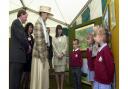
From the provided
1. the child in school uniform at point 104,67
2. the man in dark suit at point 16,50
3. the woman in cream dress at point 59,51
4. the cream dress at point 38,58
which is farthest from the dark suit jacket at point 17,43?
the woman in cream dress at point 59,51

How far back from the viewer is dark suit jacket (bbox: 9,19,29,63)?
4207 mm

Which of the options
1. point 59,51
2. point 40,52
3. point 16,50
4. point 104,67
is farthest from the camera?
point 59,51

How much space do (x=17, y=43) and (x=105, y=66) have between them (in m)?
1.71

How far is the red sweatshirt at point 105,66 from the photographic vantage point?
9.61 feet

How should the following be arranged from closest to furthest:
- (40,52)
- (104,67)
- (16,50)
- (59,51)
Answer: (104,67) → (16,50) → (40,52) → (59,51)

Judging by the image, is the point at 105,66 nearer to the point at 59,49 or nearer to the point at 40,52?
the point at 40,52

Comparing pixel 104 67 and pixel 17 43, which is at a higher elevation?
pixel 17 43

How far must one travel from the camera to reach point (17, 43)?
168 inches

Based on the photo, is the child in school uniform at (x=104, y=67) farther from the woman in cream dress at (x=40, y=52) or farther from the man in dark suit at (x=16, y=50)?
the woman in cream dress at (x=40, y=52)

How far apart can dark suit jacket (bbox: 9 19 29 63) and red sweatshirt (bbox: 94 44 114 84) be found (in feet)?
5.08

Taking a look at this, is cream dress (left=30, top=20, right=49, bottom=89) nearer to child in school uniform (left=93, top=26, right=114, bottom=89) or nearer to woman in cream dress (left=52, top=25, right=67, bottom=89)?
woman in cream dress (left=52, top=25, right=67, bottom=89)

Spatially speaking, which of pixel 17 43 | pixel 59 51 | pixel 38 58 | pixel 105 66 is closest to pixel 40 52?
pixel 38 58

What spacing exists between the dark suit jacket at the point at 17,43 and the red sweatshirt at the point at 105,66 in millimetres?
1549
